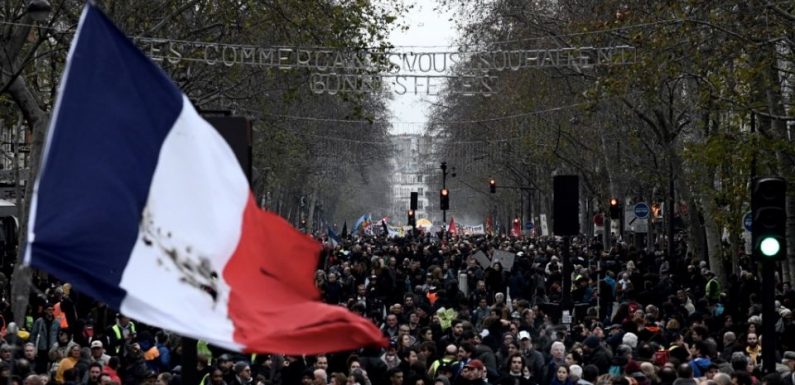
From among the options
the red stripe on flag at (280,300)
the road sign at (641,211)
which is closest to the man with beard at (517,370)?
the red stripe on flag at (280,300)

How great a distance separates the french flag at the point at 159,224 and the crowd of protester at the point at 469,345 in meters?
2.96

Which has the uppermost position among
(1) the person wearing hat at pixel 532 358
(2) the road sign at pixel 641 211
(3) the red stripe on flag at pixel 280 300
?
(2) the road sign at pixel 641 211

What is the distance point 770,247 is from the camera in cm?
1370

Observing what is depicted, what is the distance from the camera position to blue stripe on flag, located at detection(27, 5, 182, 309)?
6.66m

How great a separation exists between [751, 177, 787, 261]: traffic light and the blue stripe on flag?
25.1 ft

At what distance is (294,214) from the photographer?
96625mm

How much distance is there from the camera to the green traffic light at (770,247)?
13.7 metres

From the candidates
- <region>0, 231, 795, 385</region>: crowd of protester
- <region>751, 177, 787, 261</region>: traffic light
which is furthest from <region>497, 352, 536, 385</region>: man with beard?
<region>751, 177, 787, 261</region>: traffic light

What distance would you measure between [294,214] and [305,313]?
89.6m

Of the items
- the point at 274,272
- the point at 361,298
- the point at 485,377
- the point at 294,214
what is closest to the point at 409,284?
the point at 361,298

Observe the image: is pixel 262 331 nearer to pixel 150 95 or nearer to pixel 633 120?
pixel 150 95

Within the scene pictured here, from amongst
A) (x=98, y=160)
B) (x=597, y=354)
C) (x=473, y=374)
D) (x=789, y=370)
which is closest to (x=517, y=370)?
(x=473, y=374)

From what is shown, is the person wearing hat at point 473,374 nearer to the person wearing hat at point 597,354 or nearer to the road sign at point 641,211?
the person wearing hat at point 597,354

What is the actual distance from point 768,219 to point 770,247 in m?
0.25
